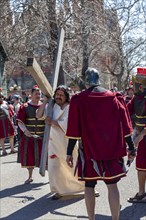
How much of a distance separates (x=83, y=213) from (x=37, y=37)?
11075 millimetres

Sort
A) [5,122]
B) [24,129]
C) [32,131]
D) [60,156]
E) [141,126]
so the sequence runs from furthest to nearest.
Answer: [5,122] < [32,131] < [24,129] < [60,156] < [141,126]

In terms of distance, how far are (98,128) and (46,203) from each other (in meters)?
2.08

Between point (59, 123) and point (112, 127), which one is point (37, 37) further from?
point (112, 127)

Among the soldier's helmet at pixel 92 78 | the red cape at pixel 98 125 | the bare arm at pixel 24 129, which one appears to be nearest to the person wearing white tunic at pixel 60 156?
the bare arm at pixel 24 129

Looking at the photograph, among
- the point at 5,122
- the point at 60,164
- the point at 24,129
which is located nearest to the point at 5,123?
the point at 5,122

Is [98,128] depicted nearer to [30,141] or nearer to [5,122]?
[30,141]

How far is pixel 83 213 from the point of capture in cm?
523

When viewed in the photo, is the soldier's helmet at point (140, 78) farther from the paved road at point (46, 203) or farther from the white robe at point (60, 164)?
the paved road at point (46, 203)

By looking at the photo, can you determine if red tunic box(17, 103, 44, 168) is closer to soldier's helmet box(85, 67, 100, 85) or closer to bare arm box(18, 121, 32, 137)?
bare arm box(18, 121, 32, 137)

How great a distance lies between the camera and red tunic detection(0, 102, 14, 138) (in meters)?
11.0

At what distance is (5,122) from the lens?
11.2m

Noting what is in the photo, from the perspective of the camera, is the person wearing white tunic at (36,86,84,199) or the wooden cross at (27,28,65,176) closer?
the wooden cross at (27,28,65,176)

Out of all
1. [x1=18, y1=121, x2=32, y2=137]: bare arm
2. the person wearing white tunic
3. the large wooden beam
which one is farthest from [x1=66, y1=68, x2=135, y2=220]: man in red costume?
[x1=18, y1=121, x2=32, y2=137]: bare arm

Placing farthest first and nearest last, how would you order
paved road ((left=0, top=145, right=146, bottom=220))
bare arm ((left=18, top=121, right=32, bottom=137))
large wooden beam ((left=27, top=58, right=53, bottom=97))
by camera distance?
1. bare arm ((left=18, top=121, right=32, bottom=137))
2. paved road ((left=0, top=145, right=146, bottom=220))
3. large wooden beam ((left=27, top=58, right=53, bottom=97))
